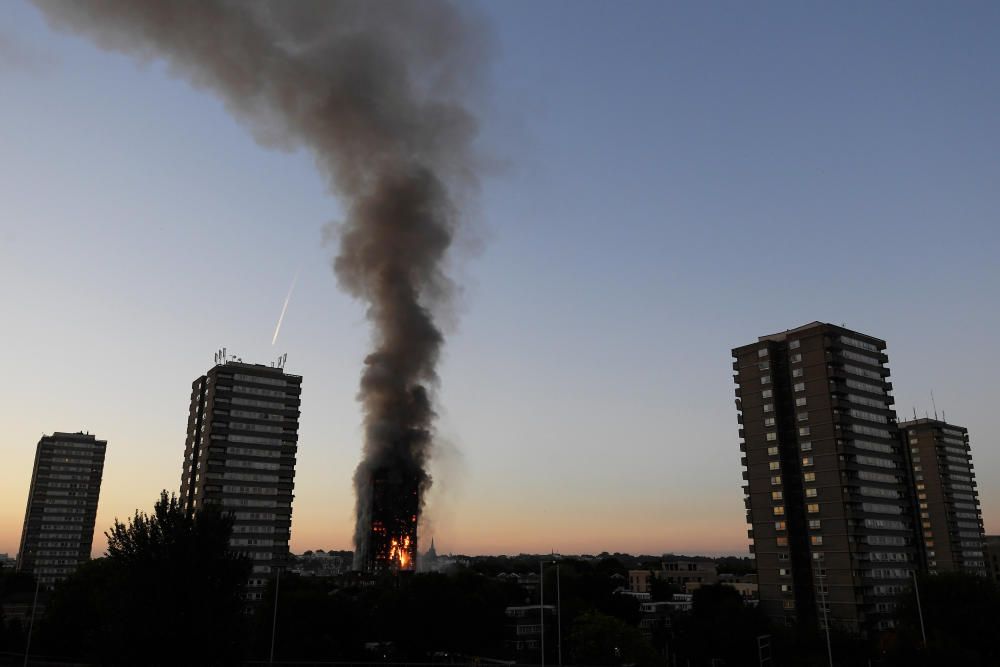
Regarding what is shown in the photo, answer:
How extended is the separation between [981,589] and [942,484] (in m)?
129

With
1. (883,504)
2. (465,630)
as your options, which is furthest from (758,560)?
(465,630)

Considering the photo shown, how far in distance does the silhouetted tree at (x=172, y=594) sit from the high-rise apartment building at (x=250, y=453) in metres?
105

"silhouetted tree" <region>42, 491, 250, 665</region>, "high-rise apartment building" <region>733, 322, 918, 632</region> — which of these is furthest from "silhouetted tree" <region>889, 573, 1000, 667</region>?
"silhouetted tree" <region>42, 491, 250, 665</region>

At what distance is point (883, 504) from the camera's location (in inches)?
4279

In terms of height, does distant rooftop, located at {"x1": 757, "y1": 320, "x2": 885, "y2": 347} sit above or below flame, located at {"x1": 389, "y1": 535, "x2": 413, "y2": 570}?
above

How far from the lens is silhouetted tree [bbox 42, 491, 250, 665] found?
91.7 ft

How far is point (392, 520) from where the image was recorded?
12775 centimetres

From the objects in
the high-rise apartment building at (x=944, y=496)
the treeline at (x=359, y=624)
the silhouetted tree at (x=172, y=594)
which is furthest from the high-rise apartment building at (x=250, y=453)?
the high-rise apartment building at (x=944, y=496)

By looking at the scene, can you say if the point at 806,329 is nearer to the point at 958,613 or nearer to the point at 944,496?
the point at 958,613

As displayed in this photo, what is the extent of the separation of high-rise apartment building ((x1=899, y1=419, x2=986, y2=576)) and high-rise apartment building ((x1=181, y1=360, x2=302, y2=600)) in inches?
6161

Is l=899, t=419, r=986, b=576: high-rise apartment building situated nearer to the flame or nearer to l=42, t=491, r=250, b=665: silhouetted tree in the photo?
the flame

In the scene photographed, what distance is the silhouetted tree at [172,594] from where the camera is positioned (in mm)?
27953

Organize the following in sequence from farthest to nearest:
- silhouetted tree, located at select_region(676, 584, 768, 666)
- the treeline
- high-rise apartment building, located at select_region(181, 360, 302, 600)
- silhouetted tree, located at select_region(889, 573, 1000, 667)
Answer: high-rise apartment building, located at select_region(181, 360, 302, 600) → silhouetted tree, located at select_region(676, 584, 768, 666) → silhouetted tree, located at select_region(889, 573, 1000, 667) → the treeline

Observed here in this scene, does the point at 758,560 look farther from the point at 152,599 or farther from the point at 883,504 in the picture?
the point at 152,599
